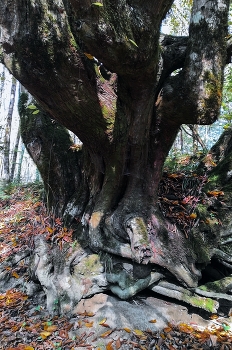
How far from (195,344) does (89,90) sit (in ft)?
11.1

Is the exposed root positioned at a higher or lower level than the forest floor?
higher

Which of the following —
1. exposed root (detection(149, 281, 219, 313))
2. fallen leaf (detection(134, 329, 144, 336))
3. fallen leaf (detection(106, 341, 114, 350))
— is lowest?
fallen leaf (detection(106, 341, 114, 350))

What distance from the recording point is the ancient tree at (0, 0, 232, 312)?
2.66 meters

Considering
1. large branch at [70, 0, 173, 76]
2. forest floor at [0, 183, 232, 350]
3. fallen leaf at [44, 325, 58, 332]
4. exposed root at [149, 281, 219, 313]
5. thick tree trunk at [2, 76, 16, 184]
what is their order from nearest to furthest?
large branch at [70, 0, 173, 76] < forest floor at [0, 183, 232, 350] < fallen leaf at [44, 325, 58, 332] < exposed root at [149, 281, 219, 313] < thick tree trunk at [2, 76, 16, 184]

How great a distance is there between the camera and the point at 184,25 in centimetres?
1201

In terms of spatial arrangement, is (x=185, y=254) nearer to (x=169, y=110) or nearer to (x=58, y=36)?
(x=169, y=110)

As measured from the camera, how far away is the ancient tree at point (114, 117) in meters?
2.66

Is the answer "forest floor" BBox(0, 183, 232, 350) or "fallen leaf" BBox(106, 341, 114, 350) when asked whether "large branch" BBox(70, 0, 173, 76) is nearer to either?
"forest floor" BBox(0, 183, 232, 350)

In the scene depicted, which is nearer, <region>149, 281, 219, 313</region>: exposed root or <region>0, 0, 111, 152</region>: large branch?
<region>0, 0, 111, 152</region>: large branch

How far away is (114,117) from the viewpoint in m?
3.51

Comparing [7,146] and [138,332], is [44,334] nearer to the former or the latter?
[138,332]

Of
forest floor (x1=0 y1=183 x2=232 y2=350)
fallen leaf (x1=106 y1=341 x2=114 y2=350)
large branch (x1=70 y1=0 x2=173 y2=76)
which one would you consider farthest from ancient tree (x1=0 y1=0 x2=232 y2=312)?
fallen leaf (x1=106 y1=341 x2=114 y2=350)

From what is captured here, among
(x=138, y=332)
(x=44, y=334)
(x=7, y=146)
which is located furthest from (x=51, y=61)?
(x=7, y=146)

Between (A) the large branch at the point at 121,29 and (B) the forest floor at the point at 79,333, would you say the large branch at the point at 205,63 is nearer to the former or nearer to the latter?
(A) the large branch at the point at 121,29
